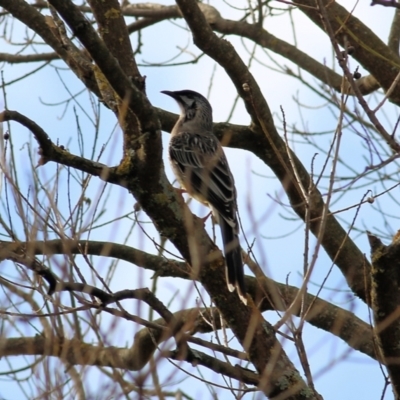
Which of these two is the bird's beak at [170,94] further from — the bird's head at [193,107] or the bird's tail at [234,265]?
the bird's tail at [234,265]

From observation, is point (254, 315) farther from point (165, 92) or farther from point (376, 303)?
point (165, 92)

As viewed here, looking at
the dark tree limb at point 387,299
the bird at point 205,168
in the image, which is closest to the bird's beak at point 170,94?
the bird at point 205,168

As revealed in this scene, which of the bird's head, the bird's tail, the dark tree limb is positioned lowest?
the dark tree limb

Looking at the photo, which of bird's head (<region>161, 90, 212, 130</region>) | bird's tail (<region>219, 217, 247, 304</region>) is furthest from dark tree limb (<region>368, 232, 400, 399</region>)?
bird's head (<region>161, 90, 212, 130</region>)

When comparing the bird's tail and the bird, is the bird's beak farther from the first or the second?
the bird's tail

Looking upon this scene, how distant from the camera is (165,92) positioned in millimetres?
8375

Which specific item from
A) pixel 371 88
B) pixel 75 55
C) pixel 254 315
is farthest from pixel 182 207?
pixel 371 88

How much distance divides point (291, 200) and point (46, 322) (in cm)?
290

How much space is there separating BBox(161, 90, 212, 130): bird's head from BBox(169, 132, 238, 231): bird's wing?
40 centimetres

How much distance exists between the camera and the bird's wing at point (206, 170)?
6.29 metres

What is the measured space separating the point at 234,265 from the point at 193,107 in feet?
11.4

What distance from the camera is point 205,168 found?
665cm

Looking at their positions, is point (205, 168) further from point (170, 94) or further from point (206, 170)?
point (170, 94)

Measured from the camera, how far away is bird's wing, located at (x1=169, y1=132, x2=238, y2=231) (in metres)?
6.29
